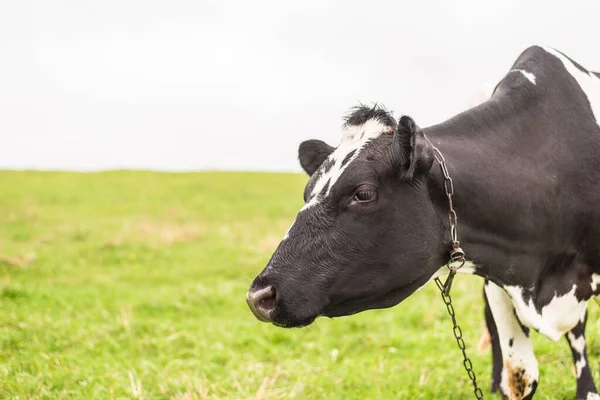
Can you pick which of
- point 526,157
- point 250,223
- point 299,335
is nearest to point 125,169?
point 250,223

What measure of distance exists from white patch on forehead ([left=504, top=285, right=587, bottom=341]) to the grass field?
4.35 ft

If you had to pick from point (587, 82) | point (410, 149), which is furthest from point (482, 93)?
point (410, 149)

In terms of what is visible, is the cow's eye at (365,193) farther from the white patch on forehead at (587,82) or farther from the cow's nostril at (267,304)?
the white patch on forehead at (587,82)

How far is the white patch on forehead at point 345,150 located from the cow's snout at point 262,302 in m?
0.51

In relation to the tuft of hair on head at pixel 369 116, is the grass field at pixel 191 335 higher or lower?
lower

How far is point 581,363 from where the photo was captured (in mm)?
5418

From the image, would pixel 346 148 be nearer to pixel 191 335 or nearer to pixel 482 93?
pixel 482 93

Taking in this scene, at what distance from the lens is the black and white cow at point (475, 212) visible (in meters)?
3.71

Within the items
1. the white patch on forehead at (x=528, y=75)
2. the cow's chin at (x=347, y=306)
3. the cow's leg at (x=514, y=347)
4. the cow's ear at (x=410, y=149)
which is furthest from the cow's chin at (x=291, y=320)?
the white patch on forehead at (x=528, y=75)

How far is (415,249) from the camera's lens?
3789 millimetres

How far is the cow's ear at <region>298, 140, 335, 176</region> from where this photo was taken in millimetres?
4512

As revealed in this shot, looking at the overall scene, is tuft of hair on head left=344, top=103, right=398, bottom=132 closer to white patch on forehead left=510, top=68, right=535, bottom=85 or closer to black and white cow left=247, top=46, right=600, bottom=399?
black and white cow left=247, top=46, right=600, bottom=399

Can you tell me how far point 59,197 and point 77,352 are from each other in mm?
22071


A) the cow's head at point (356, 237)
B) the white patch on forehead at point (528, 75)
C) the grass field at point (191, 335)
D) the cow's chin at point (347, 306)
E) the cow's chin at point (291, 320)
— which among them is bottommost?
the grass field at point (191, 335)
